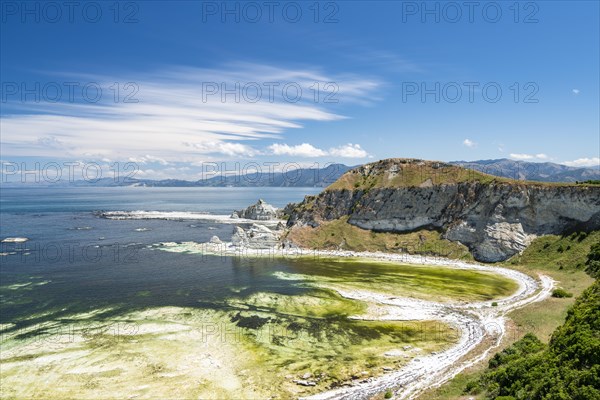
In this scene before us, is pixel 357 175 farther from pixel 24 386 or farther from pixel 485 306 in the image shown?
pixel 24 386

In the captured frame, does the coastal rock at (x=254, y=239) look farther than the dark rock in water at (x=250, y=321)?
Yes

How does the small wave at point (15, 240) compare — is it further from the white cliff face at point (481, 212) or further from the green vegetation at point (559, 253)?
the green vegetation at point (559, 253)

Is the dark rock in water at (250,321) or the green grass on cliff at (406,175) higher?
the green grass on cliff at (406,175)

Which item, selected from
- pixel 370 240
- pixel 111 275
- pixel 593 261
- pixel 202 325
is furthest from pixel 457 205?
pixel 111 275

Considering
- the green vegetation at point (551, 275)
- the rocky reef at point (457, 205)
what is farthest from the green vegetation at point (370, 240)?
the green vegetation at point (551, 275)

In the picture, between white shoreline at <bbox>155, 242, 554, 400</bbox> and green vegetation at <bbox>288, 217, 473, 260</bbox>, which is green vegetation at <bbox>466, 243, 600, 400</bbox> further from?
green vegetation at <bbox>288, 217, 473, 260</bbox>

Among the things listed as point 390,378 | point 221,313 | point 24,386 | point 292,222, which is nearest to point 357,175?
point 292,222

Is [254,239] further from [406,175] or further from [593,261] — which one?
[593,261]
